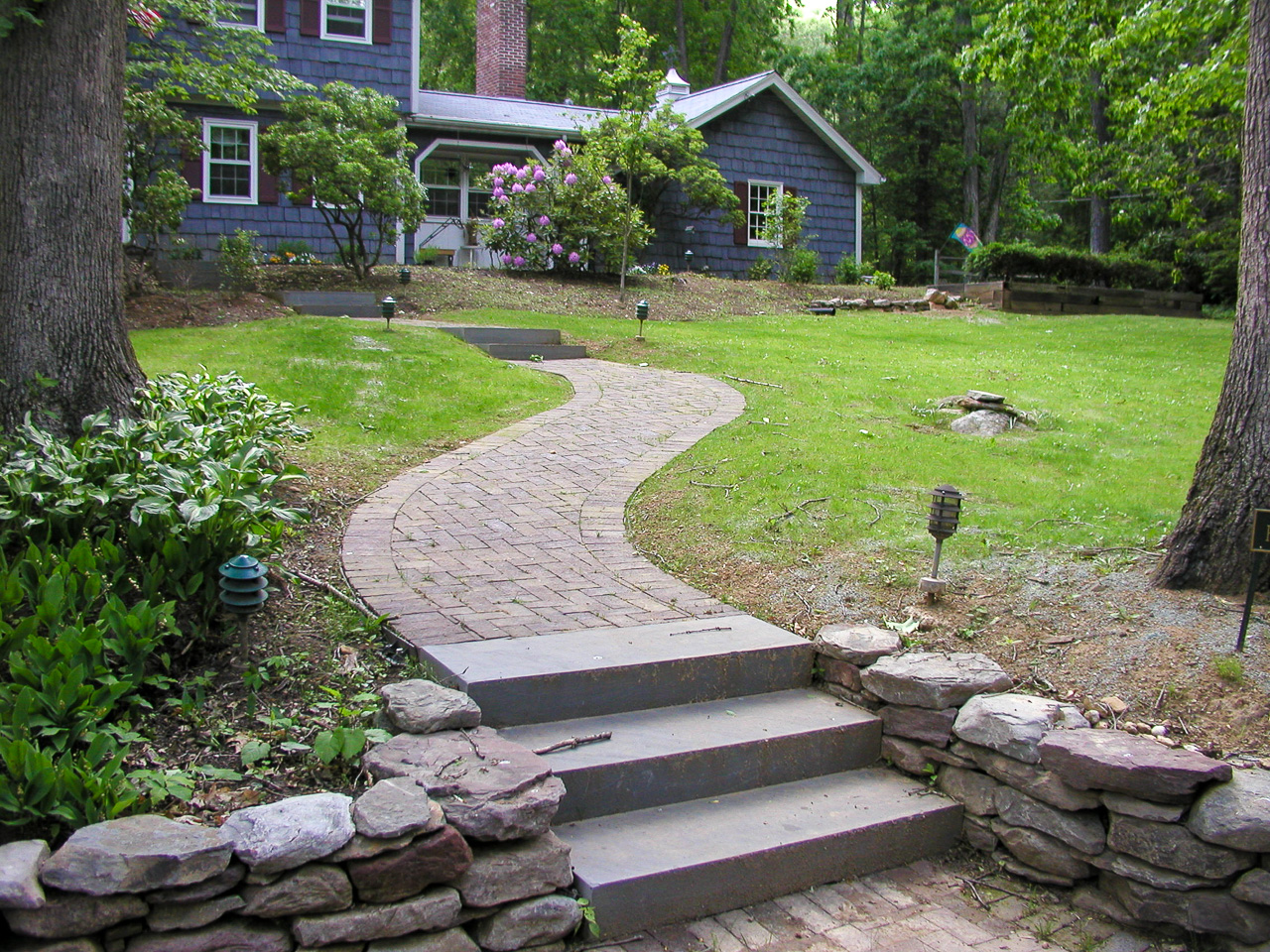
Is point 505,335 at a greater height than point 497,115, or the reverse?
point 497,115

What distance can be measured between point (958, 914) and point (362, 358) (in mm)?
7611

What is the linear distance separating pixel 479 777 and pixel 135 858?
925 millimetres

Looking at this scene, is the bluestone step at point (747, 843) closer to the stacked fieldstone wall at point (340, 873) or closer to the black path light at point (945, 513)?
the stacked fieldstone wall at point (340, 873)

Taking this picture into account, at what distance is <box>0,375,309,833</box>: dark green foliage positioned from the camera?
2773mm

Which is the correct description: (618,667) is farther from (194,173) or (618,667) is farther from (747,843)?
(194,173)

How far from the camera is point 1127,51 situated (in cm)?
1184

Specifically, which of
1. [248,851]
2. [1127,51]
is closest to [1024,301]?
[1127,51]

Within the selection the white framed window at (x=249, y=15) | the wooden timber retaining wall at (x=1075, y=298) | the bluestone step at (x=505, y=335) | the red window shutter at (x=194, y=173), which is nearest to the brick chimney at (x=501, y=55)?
the white framed window at (x=249, y=15)

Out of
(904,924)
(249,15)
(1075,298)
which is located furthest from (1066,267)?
(904,924)

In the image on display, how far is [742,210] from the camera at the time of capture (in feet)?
69.1

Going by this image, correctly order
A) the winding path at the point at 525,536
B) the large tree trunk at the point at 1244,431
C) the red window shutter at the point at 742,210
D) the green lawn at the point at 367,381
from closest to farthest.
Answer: the large tree trunk at the point at 1244,431 < the winding path at the point at 525,536 < the green lawn at the point at 367,381 < the red window shutter at the point at 742,210

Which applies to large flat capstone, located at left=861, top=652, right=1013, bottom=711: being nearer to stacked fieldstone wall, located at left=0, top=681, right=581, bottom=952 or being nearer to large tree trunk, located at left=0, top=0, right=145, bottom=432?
stacked fieldstone wall, located at left=0, top=681, right=581, bottom=952

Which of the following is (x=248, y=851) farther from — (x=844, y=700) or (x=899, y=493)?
(x=899, y=493)

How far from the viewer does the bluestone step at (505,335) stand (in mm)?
11648
